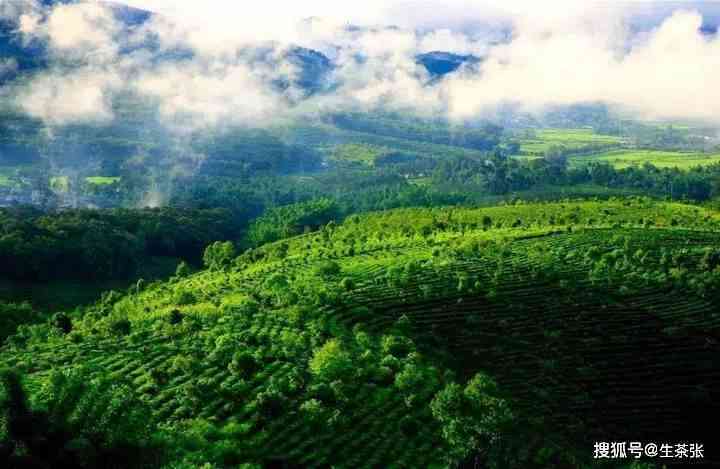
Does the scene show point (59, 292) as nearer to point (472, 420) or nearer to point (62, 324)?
point (62, 324)

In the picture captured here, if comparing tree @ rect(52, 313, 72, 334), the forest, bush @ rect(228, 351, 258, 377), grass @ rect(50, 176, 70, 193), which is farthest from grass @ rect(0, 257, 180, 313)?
grass @ rect(50, 176, 70, 193)

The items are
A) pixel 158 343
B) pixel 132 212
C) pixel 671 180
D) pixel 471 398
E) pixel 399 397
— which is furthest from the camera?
pixel 671 180

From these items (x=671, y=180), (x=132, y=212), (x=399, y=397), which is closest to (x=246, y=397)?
(x=399, y=397)

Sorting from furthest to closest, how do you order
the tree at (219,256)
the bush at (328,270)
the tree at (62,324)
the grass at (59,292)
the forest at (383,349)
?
1. the tree at (219,256)
2. the grass at (59,292)
3. the bush at (328,270)
4. the tree at (62,324)
5. the forest at (383,349)

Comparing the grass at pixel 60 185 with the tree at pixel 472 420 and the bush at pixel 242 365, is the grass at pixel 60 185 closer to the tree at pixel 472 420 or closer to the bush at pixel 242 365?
the bush at pixel 242 365

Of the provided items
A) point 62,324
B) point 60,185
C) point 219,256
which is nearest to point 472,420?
point 62,324

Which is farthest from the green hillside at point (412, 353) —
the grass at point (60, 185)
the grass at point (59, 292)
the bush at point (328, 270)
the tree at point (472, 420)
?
the grass at point (60, 185)

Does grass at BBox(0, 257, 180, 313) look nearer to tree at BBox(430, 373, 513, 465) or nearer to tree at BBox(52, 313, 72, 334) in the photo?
tree at BBox(52, 313, 72, 334)

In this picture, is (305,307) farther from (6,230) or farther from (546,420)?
Answer: (6,230)

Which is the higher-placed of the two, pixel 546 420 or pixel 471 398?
pixel 471 398
